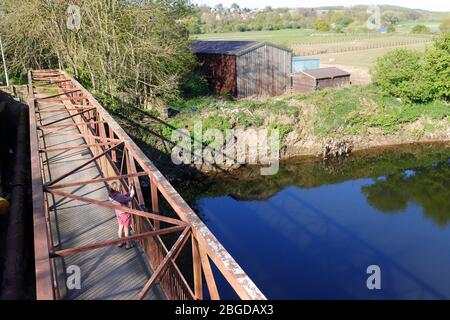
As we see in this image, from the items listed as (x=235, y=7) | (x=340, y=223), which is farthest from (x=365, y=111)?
(x=235, y=7)

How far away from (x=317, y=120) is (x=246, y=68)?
258 inches

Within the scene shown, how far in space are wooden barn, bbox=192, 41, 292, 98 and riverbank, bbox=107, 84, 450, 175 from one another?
319cm

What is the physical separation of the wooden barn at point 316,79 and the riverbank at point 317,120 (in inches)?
85.4

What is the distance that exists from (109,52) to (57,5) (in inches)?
192

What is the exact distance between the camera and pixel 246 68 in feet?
90.9

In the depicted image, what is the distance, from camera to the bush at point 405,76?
83.7ft

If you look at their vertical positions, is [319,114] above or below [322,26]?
below

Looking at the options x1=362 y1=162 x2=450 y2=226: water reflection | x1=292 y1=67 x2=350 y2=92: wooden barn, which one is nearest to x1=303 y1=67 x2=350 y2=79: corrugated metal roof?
x1=292 y1=67 x2=350 y2=92: wooden barn

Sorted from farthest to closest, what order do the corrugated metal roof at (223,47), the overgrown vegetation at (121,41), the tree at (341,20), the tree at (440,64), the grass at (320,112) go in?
1. the tree at (341,20)
2. the corrugated metal roof at (223,47)
3. the tree at (440,64)
4. the grass at (320,112)
5. the overgrown vegetation at (121,41)

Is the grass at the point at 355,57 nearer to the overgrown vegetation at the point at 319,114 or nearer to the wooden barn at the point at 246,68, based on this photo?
the wooden barn at the point at 246,68

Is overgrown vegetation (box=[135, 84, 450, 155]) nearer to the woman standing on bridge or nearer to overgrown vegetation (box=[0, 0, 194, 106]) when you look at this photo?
overgrown vegetation (box=[0, 0, 194, 106])

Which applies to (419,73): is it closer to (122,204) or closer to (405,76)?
(405,76)

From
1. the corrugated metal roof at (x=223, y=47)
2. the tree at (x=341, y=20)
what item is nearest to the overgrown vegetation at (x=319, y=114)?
the corrugated metal roof at (x=223, y=47)
